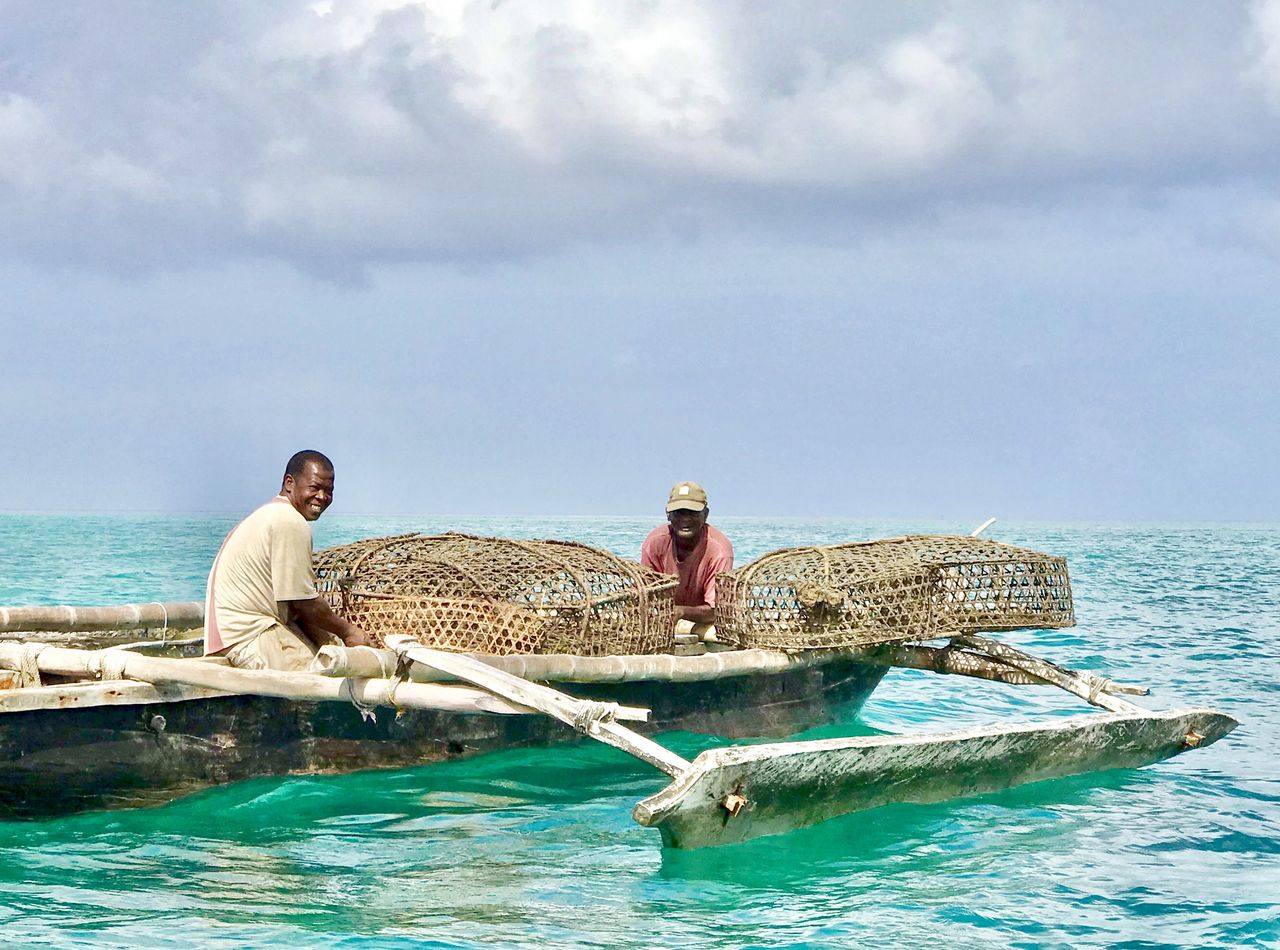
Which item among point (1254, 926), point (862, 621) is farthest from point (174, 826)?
point (1254, 926)

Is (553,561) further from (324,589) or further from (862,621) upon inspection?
(862,621)

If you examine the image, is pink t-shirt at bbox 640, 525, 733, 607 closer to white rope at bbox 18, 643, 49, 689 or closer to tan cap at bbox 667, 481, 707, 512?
tan cap at bbox 667, 481, 707, 512

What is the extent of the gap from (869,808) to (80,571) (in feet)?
111

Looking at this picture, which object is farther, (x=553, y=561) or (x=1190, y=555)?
(x=1190, y=555)

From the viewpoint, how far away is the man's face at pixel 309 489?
7.08 meters

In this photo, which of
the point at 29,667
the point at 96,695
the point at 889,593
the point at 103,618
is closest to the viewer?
the point at 96,695

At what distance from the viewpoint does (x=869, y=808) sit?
23.7ft

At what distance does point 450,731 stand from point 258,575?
59.9 inches

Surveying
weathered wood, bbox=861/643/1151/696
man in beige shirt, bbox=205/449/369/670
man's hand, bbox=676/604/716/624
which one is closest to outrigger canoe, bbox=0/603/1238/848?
man in beige shirt, bbox=205/449/369/670

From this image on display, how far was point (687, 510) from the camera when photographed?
9.35 meters

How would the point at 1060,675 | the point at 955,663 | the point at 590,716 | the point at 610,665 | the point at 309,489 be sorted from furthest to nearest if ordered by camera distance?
1. the point at 955,663
2. the point at 1060,675
3. the point at 610,665
4. the point at 309,489
5. the point at 590,716

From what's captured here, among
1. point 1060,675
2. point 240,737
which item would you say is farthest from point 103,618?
point 1060,675

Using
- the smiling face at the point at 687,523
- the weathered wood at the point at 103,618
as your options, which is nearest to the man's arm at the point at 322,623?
the weathered wood at the point at 103,618

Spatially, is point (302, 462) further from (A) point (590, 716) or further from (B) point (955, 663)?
(B) point (955, 663)
